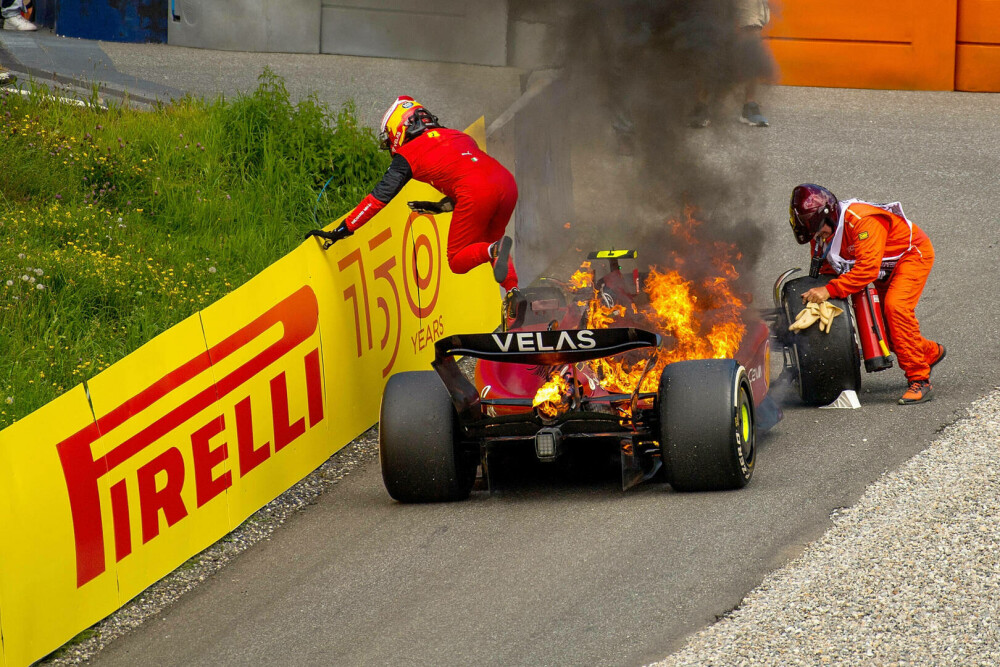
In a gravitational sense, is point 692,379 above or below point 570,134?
below

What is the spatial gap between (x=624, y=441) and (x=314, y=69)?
12157mm

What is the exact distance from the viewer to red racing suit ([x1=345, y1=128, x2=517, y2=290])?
1062 cm

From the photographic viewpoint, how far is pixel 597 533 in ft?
25.1

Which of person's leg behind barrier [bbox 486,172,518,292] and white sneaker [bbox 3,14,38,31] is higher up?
white sneaker [bbox 3,14,38,31]

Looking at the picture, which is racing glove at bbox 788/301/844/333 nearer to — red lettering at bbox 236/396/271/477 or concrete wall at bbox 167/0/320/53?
red lettering at bbox 236/396/271/477

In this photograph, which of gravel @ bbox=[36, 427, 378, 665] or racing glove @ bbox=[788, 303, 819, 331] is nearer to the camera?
gravel @ bbox=[36, 427, 378, 665]

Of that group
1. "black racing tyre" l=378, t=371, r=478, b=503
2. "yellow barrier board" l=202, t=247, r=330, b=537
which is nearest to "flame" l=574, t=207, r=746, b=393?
"black racing tyre" l=378, t=371, r=478, b=503

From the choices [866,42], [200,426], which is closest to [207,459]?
[200,426]

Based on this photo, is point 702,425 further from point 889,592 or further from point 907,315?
point 907,315

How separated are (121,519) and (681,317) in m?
3.93

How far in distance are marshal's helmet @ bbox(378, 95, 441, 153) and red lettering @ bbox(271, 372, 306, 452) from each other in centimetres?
255

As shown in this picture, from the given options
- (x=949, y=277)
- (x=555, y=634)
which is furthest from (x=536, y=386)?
(x=949, y=277)

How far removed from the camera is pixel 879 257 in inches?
377

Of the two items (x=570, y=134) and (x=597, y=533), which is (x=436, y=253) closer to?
(x=570, y=134)
